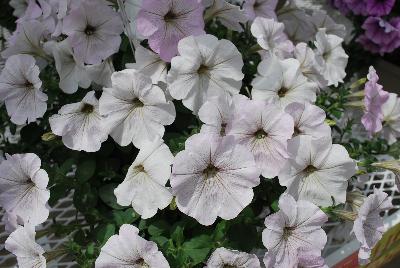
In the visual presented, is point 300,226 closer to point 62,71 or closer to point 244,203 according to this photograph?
point 244,203

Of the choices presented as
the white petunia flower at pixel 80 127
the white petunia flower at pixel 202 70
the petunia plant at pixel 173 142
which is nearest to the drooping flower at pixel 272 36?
the petunia plant at pixel 173 142

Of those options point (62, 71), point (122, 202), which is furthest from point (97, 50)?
point (122, 202)

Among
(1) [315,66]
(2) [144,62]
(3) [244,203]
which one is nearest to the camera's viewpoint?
(3) [244,203]

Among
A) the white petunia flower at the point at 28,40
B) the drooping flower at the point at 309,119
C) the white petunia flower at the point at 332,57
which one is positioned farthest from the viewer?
the white petunia flower at the point at 332,57

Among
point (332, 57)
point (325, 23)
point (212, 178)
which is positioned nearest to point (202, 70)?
point (212, 178)

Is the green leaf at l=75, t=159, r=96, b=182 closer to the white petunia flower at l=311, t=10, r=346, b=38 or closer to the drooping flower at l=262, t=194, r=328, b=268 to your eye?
the drooping flower at l=262, t=194, r=328, b=268

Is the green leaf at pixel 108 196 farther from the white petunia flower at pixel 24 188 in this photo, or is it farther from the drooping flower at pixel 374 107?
the drooping flower at pixel 374 107

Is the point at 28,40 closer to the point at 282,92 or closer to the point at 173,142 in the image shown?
the point at 173,142
